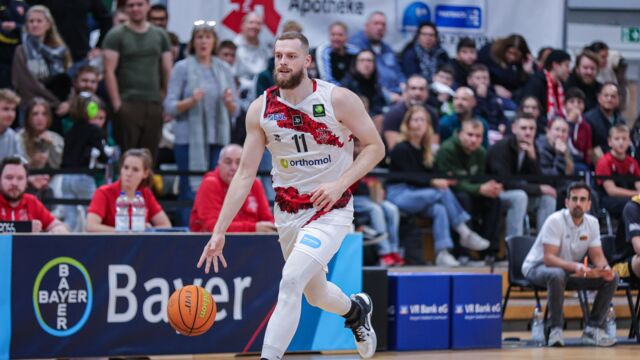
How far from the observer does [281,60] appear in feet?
24.8

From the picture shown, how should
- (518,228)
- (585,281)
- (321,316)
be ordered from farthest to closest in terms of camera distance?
1. (518,228)
2. (585,281)
3. (321,316)

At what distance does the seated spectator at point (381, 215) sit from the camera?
12.5 meters

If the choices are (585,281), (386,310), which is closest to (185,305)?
(386,310)

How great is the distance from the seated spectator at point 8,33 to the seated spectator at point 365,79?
3.80 meters

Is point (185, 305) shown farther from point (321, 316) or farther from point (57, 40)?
point (57, 40)

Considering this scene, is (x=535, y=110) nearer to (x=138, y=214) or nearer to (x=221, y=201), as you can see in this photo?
(x=221, y=201)

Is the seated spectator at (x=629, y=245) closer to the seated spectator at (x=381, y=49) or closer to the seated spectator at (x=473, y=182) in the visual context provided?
the seated spectator at (x=473, y=182)

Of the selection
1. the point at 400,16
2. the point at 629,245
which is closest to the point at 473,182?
the point at 629,245

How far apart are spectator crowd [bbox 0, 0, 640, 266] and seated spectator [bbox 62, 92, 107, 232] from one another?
0.05ft

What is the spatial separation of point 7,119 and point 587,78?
812 centimetres

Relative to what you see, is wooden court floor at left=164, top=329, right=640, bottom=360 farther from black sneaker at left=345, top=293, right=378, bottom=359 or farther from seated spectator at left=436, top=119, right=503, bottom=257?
seated spectator at left=436, top=119, right=503, bottom=257

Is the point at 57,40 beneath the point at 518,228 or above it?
above

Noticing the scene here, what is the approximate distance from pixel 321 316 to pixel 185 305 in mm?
2320

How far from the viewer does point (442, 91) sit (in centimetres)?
1453
